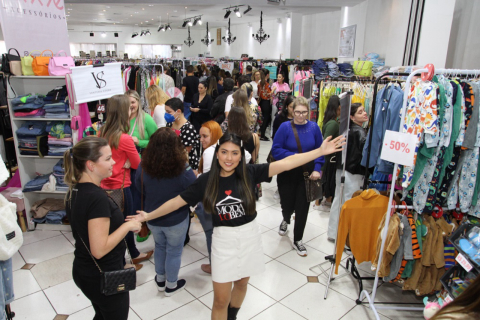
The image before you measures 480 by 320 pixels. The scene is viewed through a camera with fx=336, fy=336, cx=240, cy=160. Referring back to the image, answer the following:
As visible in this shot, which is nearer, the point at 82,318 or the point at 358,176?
the point at 82,318

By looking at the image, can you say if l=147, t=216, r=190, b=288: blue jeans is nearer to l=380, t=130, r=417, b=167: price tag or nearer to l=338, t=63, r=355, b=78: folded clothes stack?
l=380, t=130, r=417, b=167: price tag

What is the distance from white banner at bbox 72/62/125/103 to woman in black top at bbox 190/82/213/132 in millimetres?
2465

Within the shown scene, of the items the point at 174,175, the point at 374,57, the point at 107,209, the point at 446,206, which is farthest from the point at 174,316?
the point at 374,57

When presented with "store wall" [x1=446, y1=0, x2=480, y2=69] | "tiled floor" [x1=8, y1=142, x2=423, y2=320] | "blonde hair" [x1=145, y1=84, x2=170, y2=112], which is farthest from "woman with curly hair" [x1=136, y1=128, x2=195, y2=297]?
"store wall" [x1=446, y1=0, x2=480, y2=69]

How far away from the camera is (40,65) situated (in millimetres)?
3936

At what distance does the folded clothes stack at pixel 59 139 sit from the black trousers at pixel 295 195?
2584 mm

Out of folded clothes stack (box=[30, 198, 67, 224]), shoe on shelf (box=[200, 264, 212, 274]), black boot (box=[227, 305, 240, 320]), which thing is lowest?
shoe on shelf (box=[200, 264, 212, 274])

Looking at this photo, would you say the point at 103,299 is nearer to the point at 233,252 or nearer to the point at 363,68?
the point at 233,252

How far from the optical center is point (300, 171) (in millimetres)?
3496

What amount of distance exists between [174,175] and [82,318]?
4.63 ft

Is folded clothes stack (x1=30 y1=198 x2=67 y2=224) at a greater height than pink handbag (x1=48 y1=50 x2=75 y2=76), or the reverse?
pink handbag (x1=48 y1=50 x2=75 y2=76)

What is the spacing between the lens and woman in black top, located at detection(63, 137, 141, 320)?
177cm

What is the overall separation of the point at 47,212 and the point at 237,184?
3.23 meters

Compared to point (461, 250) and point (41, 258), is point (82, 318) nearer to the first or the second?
point (41, 258)
